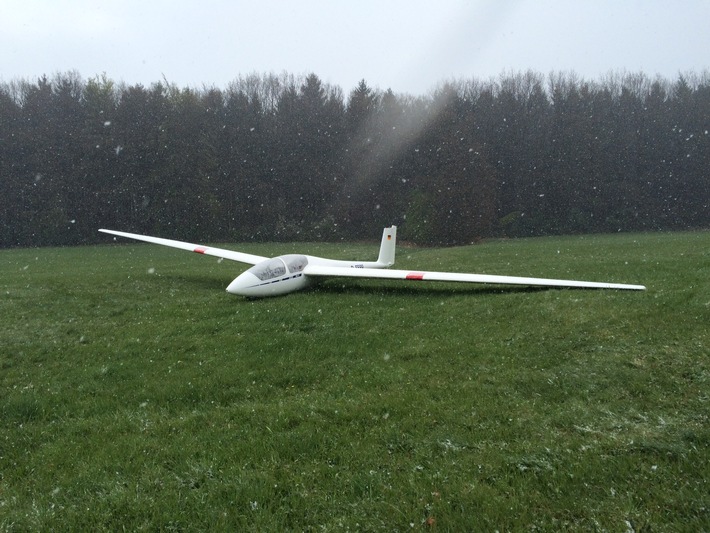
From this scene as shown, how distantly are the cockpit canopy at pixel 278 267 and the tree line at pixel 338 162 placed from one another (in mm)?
25847

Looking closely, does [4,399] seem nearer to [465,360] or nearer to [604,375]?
[465,360]

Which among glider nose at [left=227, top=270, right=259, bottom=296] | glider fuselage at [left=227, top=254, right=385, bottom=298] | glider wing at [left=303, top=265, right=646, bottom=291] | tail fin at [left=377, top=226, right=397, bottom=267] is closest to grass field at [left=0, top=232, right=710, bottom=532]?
glider wing at [left=303, top=265, right=646, bottom=291]

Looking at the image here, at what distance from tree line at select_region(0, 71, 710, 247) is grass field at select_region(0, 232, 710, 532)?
98.6ft

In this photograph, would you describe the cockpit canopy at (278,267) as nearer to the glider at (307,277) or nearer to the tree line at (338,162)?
the glider at (307,277)

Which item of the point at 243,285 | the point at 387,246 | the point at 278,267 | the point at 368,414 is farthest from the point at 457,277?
the point at 368,414

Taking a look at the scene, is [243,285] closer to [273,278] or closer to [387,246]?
[273,278]

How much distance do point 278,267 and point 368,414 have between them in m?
8.41

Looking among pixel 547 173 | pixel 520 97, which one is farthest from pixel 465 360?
pixel 520 97

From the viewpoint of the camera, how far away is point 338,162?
50.7 metres

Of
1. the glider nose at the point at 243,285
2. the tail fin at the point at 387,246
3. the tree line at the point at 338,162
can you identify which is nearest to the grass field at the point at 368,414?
the glider nose at the point at 243,285

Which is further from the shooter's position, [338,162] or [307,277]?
[338,162]

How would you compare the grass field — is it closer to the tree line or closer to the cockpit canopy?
the cockpit canopy

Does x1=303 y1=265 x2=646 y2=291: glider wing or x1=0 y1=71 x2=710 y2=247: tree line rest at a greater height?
x1=0 y1=71 x2=710 y2=247: tree line

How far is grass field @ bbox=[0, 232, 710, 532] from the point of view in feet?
16.5
